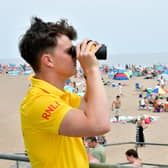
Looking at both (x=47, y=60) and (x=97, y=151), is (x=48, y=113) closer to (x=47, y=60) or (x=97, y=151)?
(x=47, y=60)

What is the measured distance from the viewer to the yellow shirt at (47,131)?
148 centimetres

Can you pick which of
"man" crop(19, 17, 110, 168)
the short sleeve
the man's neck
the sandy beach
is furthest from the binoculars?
the sandy beach

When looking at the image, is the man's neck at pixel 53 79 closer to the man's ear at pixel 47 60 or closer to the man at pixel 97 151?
the man's ear at pixel 47 60

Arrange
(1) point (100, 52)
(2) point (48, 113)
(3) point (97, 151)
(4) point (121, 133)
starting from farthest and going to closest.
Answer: (4) point (121, 133) → (3) point (97, 151) → (1) point (100, 52) → (2) point (48, 113)

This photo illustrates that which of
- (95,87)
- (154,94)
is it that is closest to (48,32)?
(95,87)

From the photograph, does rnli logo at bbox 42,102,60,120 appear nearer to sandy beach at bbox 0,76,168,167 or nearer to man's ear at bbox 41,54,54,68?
man's ear at bbox 41,54,54,68

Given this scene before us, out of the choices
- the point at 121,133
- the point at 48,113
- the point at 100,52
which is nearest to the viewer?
the point at 48,113

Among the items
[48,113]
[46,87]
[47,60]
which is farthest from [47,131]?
[47,60]

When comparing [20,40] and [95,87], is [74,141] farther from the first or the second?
[20,40]

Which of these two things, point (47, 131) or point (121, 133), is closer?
point (47, 131)

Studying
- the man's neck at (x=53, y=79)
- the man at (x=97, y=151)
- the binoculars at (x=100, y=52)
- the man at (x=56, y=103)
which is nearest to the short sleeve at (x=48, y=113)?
the man at (x=56, y=103)

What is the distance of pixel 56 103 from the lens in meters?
1.50

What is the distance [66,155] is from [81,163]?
3.6 inches

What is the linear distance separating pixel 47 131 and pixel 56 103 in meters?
→ 0.13
